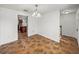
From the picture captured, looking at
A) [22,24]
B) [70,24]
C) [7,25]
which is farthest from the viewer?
[22,24]

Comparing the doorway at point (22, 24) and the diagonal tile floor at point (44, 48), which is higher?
the doorway at point (22, 24)

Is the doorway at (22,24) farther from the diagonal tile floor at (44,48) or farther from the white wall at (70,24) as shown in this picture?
the white wall at (70,24)

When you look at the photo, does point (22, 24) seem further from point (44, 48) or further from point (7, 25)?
point (44, 48)

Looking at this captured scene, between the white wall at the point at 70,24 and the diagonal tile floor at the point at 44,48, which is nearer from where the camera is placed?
the diagonal tile floor at the point at 44,48

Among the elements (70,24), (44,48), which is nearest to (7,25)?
(44,48)

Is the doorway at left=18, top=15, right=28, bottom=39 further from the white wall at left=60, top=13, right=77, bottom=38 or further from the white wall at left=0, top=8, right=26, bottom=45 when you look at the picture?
the white wall at left=60, top=13, right=77, bottom=38

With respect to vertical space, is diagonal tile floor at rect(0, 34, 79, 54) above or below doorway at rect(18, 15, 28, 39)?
below

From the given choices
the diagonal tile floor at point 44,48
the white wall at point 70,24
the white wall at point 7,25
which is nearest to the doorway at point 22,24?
the white wall at point 7,25

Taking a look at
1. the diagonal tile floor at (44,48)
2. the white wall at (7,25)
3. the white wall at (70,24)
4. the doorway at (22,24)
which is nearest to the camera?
the diagonal tile floor at (44,48)

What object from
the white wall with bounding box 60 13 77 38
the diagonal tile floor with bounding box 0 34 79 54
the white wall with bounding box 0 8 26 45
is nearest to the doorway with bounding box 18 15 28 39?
the white wall with bounding box 0 8 26 45

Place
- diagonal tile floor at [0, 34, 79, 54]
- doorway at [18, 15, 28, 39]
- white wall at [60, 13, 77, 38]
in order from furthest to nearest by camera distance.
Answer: doorway at [18, 15, 28, 39]
white wall at [60, 13, 77, 38]
diagonal tile floor at [0, 34, 79, 54]
